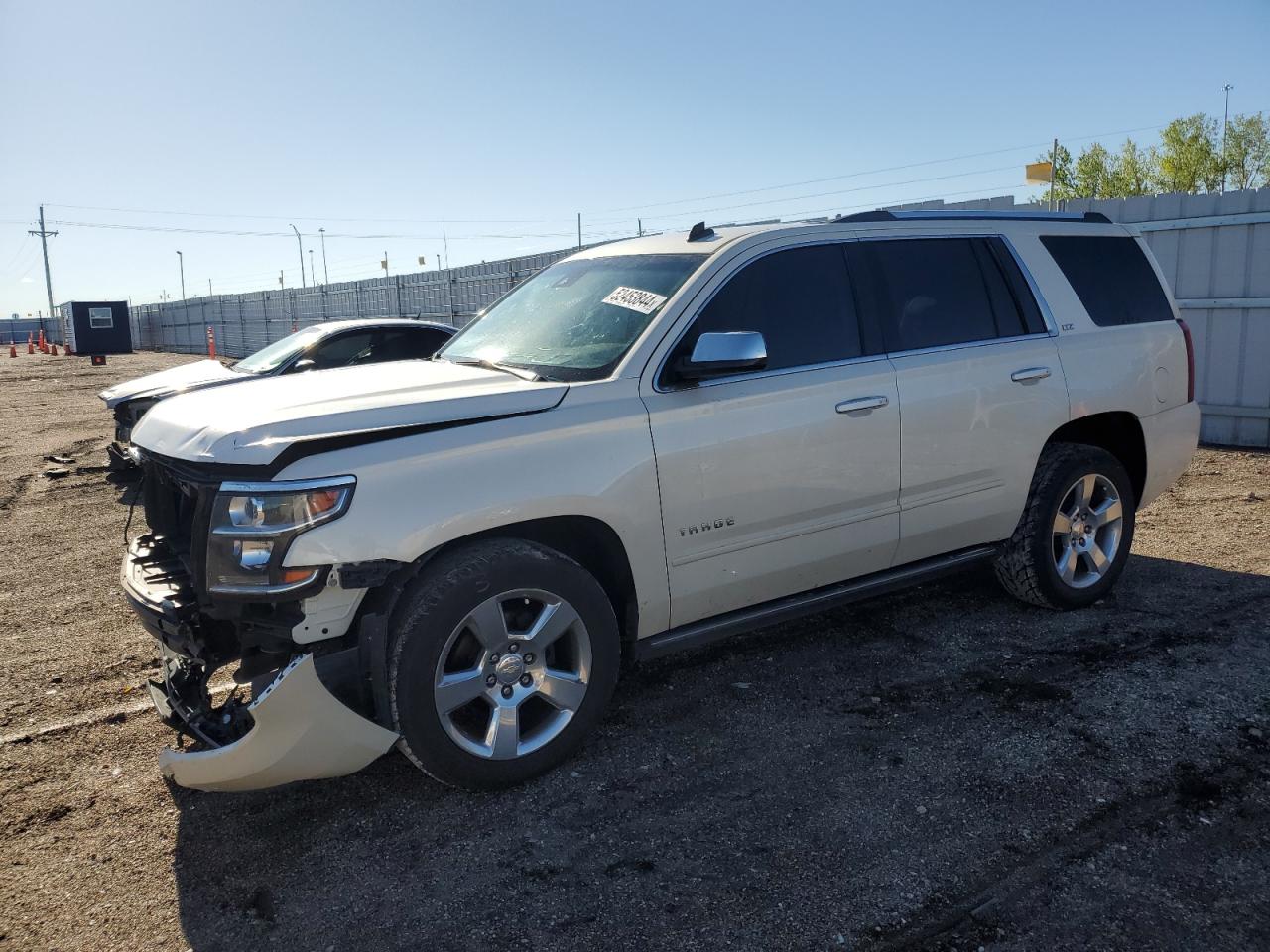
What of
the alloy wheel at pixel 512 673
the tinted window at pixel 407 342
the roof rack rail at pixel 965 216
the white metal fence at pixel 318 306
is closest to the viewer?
the alloy wheel at pixel 512 673

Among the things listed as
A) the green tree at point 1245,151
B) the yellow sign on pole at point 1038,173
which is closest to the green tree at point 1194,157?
the green tree at point 1245,151

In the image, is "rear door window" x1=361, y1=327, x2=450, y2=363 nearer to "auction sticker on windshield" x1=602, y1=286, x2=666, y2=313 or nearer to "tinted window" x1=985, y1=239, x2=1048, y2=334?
"auction sticker on windshield" x1=602, y1=286, x2=666, y2=313

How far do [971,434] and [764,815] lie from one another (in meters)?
2.13

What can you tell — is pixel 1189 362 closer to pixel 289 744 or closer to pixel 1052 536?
pixel 1052 536

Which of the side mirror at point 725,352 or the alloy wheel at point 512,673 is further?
the side mirror at point 725,352

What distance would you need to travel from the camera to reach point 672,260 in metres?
4.11

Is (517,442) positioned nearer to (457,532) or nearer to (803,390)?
(457,532)

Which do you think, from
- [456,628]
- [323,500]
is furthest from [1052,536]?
[323,500]

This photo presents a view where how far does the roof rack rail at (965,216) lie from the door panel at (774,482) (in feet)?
2.42

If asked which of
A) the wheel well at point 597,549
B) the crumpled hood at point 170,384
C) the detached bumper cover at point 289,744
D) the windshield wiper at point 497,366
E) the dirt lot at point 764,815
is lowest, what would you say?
the dirt lot at point 764,815

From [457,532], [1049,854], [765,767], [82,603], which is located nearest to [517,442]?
[457,532]

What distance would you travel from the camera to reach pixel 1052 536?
16.1 feet

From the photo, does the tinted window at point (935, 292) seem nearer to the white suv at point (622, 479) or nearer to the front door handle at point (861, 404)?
the white suv at point (622, 479)

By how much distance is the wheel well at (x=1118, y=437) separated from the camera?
5066 millimetres
